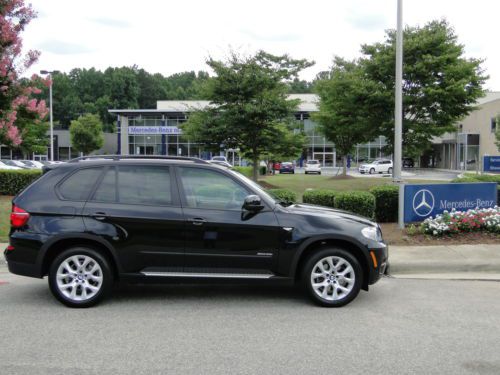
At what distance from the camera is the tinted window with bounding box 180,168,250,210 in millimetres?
5859

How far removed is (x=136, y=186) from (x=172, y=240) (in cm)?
80

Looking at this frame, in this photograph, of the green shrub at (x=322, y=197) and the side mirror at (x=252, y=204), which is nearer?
the side mirror at (x=252, y=204)

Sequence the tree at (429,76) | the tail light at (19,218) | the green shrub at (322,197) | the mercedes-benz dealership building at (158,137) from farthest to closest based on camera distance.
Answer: the mercedes-benz dealership building at (158,137), the tree at (429,76), the green shrub at (322,197), the tail light at (19,218)

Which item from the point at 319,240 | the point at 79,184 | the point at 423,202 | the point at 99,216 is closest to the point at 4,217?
the point at 79,184

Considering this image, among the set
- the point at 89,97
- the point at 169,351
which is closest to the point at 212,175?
the point at 169,351

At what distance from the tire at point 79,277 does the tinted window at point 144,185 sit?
0.75m

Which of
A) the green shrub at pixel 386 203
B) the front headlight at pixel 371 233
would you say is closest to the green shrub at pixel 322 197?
the green shrub at pixel 386 203

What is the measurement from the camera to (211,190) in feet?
19.4

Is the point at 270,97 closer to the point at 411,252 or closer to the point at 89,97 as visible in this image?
the point at 411,252

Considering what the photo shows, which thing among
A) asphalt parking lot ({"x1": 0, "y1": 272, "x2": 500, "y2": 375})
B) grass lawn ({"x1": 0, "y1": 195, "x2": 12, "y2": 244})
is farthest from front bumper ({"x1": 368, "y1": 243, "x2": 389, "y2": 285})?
grass lawn ({"x1": 0, "y1": 195, "x2": 12, "y2": 244})

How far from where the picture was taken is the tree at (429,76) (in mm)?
17797

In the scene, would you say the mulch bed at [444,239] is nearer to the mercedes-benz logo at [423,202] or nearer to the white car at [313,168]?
the mercedes-benz logo at [423,202]

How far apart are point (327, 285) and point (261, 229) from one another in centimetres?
102

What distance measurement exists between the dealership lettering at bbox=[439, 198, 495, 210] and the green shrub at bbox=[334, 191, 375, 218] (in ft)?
4.74
